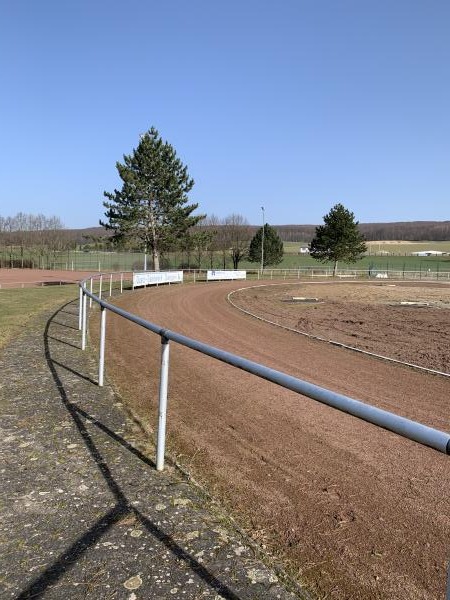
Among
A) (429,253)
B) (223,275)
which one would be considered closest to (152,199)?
(223,275)

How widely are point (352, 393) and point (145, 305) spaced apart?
14.4 meters

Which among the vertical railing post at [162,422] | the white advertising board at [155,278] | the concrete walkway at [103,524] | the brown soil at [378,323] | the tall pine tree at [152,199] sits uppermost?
the tall pine tree at [152,199]

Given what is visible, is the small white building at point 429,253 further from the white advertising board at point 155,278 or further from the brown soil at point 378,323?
the brown soil at point 378,323

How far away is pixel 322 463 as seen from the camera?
188 inches

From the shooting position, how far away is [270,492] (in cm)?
400

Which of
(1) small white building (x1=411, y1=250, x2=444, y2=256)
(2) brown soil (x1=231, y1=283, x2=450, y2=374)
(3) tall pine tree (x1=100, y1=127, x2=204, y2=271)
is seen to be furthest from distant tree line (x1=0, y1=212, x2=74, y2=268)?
(1) small white building (x1=411, y1=250, x2=444, y2=256)

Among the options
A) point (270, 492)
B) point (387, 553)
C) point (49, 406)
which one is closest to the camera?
point (387, 553)

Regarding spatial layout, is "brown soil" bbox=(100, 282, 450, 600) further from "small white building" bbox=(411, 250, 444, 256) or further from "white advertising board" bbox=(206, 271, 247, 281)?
"small white building" bbox=(411, 250, 444, 256)

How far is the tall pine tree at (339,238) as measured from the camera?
60094 millimetres

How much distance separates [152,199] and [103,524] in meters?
47.2

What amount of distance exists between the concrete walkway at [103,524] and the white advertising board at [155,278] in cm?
2628

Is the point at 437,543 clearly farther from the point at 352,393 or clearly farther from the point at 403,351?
the point at 403,351

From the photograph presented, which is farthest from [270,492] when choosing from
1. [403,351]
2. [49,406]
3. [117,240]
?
[117,240]

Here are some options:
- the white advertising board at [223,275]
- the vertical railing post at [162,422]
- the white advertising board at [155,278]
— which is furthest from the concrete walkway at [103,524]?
the white advertising board at [223,275]
